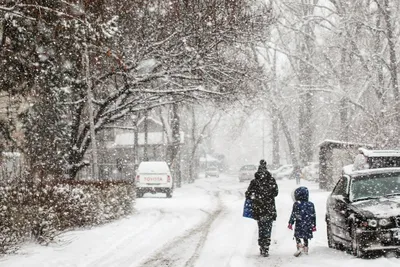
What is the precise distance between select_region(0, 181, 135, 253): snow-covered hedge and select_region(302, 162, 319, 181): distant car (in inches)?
1339

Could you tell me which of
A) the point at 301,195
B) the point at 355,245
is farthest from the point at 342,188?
the point at 355,245

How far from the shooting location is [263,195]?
12094mm

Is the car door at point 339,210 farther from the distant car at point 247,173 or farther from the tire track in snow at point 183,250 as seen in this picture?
the distant car at point 247,173

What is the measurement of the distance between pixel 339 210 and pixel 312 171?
39.0m

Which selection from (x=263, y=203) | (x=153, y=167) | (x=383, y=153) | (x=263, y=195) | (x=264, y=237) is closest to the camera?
(x=264, y=237)

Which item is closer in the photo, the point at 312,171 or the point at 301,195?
the point at 301,195

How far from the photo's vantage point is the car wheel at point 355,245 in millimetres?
10273

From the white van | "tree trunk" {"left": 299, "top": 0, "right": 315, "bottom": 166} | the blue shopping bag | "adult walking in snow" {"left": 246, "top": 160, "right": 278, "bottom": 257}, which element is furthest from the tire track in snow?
"tree trunk" {"left": 299, "top": 0, "right": 315, "bottom": 166}

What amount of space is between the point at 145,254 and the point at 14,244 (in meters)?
2.44

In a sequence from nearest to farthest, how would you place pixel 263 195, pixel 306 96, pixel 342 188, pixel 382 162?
pixel 263 195 → pixel 342 188 → pixel 382 162 → pixel 306 96

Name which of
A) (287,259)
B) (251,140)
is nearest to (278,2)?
(287,259)

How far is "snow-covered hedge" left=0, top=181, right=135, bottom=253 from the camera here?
11133mm

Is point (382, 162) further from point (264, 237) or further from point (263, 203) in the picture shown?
point (264, 237)

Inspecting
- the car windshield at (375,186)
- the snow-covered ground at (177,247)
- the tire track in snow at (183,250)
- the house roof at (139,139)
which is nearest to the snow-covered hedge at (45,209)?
the snow-covered ground at (177,247)
